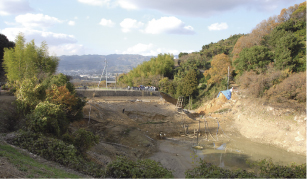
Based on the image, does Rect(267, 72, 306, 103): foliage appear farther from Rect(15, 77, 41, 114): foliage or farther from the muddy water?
Rect(15, 77, 41, 114): foliage

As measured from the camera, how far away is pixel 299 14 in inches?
1416

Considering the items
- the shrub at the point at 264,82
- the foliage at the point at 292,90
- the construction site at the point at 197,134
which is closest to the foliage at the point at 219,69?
the construction site at the point at 197,134

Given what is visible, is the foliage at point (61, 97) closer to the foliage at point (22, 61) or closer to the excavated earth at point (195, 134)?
the excavated earth at point (195, 134)

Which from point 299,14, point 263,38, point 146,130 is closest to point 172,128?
point 146,130

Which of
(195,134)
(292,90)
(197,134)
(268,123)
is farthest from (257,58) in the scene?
(197,134)

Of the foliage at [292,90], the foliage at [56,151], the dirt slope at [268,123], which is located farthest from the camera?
the foliage at [292,90]

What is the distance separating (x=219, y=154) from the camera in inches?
586

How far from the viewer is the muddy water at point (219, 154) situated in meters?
13.1

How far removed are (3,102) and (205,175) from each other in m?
15.1

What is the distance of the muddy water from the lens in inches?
518

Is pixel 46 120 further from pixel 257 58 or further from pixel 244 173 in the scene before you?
pixel 257 58

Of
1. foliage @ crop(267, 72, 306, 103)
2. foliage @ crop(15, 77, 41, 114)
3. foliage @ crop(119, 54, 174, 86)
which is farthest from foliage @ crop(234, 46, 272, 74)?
foliage @ crop(15, 77, 41, 114)

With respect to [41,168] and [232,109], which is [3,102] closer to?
[41,168]

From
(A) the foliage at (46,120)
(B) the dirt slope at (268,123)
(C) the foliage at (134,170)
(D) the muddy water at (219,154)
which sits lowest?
(D) the muddy water at (219,154)
